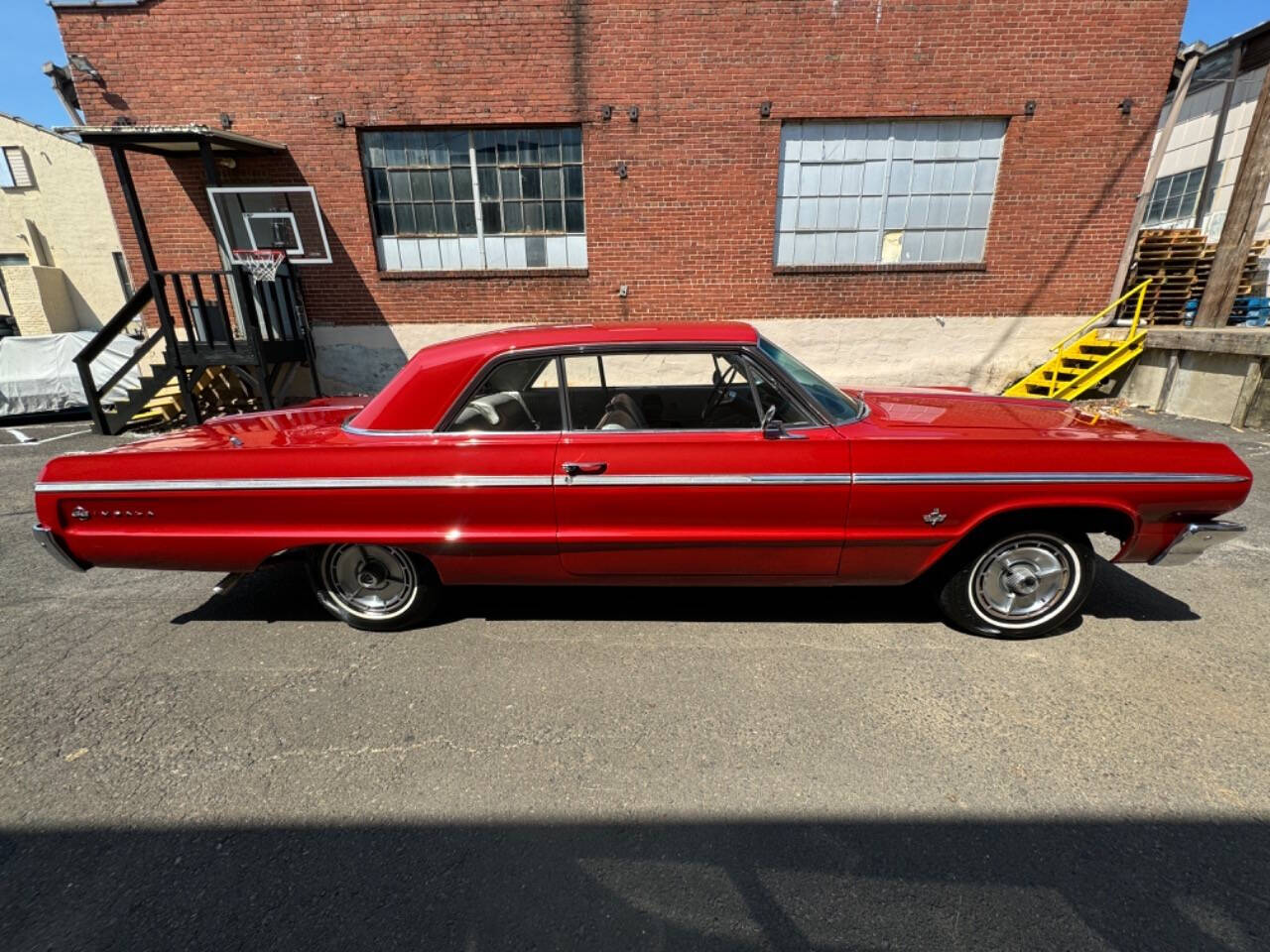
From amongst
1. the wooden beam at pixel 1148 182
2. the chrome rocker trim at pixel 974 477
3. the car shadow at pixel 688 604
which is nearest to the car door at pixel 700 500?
the chrome rocker trim at pixel 974 477

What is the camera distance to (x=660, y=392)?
3.51 m

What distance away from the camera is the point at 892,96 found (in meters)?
7.87

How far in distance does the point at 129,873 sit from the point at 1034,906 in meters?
2.68

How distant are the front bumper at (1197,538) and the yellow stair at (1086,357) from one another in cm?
609

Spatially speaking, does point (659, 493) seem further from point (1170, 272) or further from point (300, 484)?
point (1170, 272)

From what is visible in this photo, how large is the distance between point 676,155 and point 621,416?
6.61 m

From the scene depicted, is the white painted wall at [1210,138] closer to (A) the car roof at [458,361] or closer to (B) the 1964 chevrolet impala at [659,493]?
(B) the 1964 chevrolet impala at [659,493]

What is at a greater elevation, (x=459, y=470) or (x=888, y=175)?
(x=888, y=175)

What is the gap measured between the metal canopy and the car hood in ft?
26.9

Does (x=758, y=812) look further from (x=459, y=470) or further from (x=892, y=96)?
(x=892, y=96)

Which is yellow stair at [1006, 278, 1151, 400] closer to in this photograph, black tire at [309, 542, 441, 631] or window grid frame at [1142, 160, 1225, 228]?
window grid frame at [1142, 160, 1225, 228]

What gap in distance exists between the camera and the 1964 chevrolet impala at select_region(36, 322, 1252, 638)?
2654 mm

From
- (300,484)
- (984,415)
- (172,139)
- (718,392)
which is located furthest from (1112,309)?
(172,139)

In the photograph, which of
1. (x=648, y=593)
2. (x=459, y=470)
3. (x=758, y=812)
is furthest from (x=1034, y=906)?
(x=459, y=470)
